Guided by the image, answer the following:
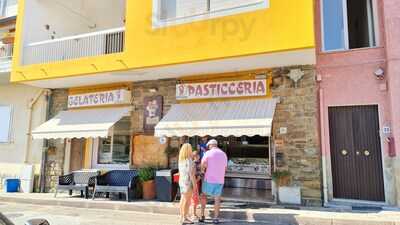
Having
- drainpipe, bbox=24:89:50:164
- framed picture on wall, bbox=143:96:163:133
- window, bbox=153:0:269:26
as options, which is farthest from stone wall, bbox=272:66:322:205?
drainpipe, bbox=24:89:50:164

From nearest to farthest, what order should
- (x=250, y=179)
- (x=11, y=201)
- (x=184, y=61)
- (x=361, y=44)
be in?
(x=184, y=61) < (x=361, y=44) < (x=11, y=201) < (x=250, y=179)

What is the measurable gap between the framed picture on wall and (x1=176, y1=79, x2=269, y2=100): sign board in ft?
3.47

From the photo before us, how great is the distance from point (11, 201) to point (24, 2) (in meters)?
8.68

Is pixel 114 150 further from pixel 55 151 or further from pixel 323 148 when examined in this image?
pixel 323 148

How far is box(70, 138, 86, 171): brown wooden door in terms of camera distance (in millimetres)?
15727

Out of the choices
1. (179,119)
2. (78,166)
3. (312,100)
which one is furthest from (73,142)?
(312,100)

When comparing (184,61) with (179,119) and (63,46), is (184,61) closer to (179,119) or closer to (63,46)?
(179,119)

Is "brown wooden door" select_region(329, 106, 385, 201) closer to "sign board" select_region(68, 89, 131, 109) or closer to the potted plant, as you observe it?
the potted plant

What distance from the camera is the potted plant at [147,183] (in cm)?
1272

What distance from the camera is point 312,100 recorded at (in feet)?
37.3

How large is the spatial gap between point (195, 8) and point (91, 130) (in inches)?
252

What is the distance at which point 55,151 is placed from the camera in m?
15.9

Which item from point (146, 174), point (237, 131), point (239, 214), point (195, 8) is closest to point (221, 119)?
point (237, 131)

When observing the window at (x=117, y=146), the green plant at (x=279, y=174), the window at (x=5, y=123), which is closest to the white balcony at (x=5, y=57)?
the window at (x=5, y=123)
